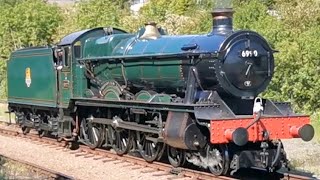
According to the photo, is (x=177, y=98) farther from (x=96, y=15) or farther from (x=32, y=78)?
(x=96, y=15)

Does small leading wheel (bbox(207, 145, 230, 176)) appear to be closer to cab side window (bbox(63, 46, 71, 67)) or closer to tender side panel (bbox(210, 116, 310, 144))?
tender side panel (bbox(210, 116, 310, 144))

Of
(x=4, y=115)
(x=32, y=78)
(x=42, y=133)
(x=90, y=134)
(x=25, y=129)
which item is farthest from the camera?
(x=4, y=115)

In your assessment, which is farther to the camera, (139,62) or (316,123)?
(316,123)

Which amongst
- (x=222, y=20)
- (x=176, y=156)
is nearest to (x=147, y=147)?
(x=176, y=156)

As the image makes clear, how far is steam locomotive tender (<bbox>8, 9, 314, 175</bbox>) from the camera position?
1067 centimetres

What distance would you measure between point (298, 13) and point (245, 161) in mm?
21305

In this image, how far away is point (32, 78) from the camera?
18141mm

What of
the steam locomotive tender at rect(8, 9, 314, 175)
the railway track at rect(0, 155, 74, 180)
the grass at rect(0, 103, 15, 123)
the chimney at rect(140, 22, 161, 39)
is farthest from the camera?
the grass at rect(0, 103, 15, 123)

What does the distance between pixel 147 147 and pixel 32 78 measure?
6.39 meters

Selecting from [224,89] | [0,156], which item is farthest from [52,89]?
[224,89]

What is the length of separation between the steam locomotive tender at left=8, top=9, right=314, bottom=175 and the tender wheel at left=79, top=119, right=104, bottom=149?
0.09 feet

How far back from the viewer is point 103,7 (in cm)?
3691

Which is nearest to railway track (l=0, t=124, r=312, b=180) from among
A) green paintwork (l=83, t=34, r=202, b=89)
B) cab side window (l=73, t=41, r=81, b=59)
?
green paintwork (l=83, t=34, r=202, b=89)

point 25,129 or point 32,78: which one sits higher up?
point 32,78
